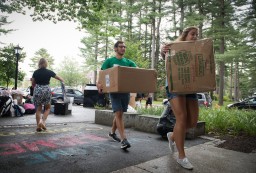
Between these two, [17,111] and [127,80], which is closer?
[127,80]

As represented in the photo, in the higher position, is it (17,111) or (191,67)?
(191,67)

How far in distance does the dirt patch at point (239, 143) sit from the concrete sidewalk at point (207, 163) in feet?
1.14

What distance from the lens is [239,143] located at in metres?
4.80

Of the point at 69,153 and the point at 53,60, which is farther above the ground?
the point at 53,60

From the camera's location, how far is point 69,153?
12.2ft

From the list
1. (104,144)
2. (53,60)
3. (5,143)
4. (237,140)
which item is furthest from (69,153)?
(53,60)

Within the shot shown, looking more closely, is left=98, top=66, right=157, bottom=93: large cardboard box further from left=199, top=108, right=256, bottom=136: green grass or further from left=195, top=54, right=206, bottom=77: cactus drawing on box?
left=199, top=108, right=256, bottom=136: green grass

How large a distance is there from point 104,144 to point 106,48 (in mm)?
34995

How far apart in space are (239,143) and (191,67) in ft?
9.22

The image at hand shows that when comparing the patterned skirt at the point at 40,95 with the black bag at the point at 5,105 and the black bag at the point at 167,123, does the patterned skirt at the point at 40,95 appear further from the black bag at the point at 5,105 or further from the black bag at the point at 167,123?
the black bag at the point at 5,105

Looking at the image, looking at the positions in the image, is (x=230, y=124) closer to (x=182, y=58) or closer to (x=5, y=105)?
(x=182, y=58)

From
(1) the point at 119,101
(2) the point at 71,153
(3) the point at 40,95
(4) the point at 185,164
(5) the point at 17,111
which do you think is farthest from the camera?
(5) the point at 17,111

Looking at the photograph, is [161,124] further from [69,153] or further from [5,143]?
[5,143]

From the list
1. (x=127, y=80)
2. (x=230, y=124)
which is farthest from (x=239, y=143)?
(x=127, y=80)
